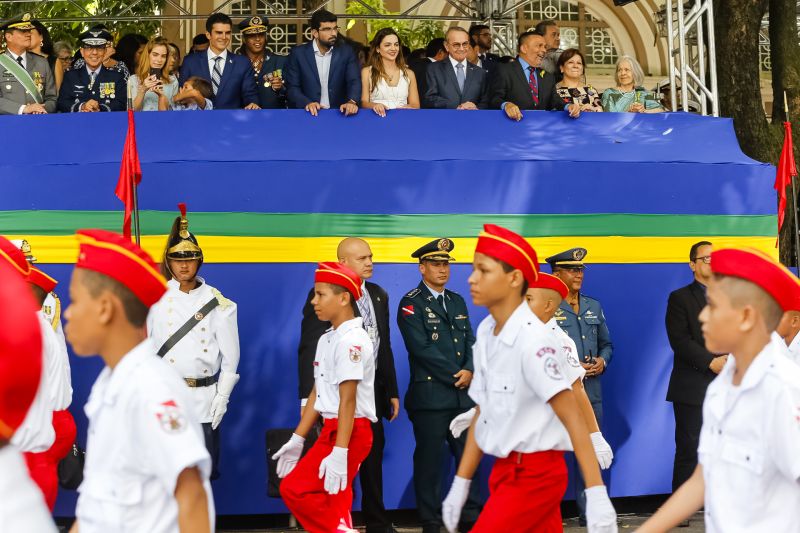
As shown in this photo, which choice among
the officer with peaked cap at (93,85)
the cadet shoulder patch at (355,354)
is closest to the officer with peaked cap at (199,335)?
the cadet shoulder patch at (355,354)

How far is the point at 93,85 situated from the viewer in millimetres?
10125

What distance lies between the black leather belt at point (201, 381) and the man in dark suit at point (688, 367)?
3271 mm

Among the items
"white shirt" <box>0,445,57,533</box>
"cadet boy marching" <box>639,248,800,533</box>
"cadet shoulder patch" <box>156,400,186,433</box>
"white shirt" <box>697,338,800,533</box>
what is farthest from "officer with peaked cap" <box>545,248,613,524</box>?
"white shirt" <box>0,445,57,533</box>

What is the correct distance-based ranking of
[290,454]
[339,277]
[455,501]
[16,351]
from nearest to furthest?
[16,351] → [455,501] → [339,277] → [290,454]

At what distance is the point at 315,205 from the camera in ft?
30.2

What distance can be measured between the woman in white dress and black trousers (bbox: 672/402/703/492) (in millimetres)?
3168

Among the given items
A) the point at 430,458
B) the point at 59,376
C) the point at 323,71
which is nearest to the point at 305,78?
the point at 323,71

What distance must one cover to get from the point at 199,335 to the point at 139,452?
4646mm

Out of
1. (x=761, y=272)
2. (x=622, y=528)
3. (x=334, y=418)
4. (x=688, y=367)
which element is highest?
(x=761, y=272)

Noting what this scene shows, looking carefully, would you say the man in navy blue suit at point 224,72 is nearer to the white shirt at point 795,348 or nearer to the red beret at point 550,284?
the red beret at point 550,284

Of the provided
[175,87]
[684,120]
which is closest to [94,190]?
[175,87]

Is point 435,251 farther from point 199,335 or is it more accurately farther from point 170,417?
point 170,417

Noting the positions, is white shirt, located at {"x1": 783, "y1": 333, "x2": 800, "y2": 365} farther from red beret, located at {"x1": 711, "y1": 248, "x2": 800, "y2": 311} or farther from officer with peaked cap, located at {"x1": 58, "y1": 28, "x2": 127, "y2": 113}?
officer with peaked cap, located at {"x1": 58, "y1": 28, "x2": 127, "y2": 113}

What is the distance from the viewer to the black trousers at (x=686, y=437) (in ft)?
29.6
